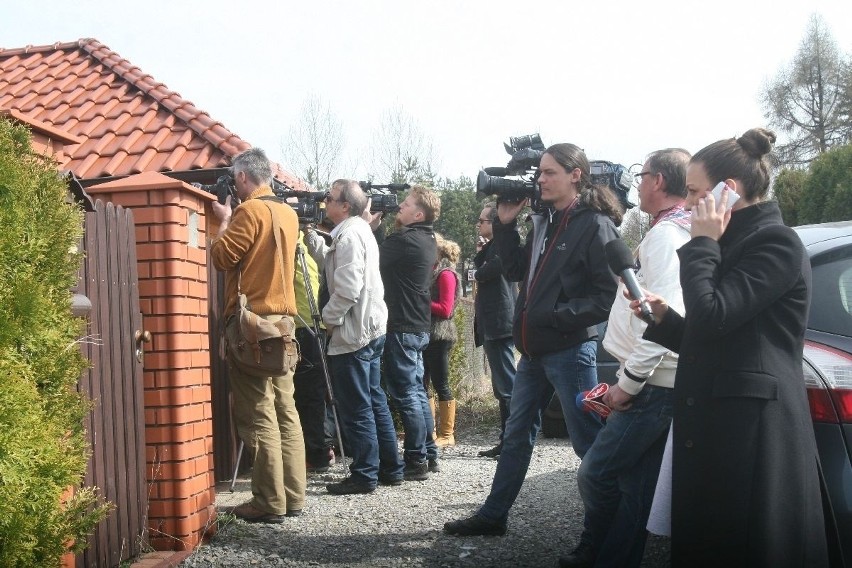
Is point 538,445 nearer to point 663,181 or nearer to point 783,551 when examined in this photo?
point 663,181

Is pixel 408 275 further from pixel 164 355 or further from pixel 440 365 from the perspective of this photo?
pixel 164 355

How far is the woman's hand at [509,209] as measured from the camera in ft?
16.7

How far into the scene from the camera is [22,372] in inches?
102

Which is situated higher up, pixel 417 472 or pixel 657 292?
pixel 657 292

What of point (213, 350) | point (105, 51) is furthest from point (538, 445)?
point (105, 51)

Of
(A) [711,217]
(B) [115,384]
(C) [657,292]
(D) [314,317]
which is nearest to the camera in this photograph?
(A) [711,217]

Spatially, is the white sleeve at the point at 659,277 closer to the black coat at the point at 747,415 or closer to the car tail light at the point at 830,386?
the car tail light at the point at 830,386

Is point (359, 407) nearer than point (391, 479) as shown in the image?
Yes

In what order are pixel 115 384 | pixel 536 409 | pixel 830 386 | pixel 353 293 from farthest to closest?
pixel 353 293
pixel 536 409
pixel 115 384
pixel 830 386

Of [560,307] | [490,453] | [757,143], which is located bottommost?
[490,453]

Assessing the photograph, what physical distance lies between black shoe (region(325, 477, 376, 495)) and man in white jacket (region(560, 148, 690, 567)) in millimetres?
2379

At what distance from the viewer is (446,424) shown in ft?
28.3

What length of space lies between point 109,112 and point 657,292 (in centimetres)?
844

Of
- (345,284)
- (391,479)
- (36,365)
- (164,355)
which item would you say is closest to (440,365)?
(391,479)
